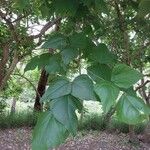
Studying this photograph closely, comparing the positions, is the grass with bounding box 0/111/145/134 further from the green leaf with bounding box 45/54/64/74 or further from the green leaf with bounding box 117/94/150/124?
the green leaf with bounding box 117/94/150/124

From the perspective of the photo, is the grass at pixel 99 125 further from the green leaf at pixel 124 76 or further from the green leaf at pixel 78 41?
the green leaf at pixel 124 76

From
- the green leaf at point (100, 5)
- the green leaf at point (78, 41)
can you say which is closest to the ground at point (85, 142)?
the green leaf at point (100, 5)

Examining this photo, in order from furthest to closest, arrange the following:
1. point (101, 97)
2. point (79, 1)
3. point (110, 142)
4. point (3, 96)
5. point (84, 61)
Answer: point (3, 96), point (110, 142), point (79, 1), point (84, 61), point (101, 97)

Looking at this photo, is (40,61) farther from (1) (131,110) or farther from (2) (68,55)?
(1) (131,110)

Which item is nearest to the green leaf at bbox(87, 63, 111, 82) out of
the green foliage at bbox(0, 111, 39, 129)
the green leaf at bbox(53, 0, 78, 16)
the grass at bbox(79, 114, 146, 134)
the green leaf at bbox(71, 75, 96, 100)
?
the green leaf at bbox(71, 75, 96, 100)

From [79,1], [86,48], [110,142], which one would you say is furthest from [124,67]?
[110,142]

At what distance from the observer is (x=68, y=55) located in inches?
26.5

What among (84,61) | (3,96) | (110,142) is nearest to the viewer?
(84,61)

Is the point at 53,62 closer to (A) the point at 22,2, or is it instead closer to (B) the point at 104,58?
(B) the point at 104,58

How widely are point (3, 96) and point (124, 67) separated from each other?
7.57 m

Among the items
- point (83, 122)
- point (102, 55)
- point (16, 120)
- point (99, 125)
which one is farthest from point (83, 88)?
point (16, 120)

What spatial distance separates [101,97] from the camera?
1.74ft

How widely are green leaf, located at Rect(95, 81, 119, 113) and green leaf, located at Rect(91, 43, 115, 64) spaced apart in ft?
0.40

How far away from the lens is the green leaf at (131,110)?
0.55 metres
